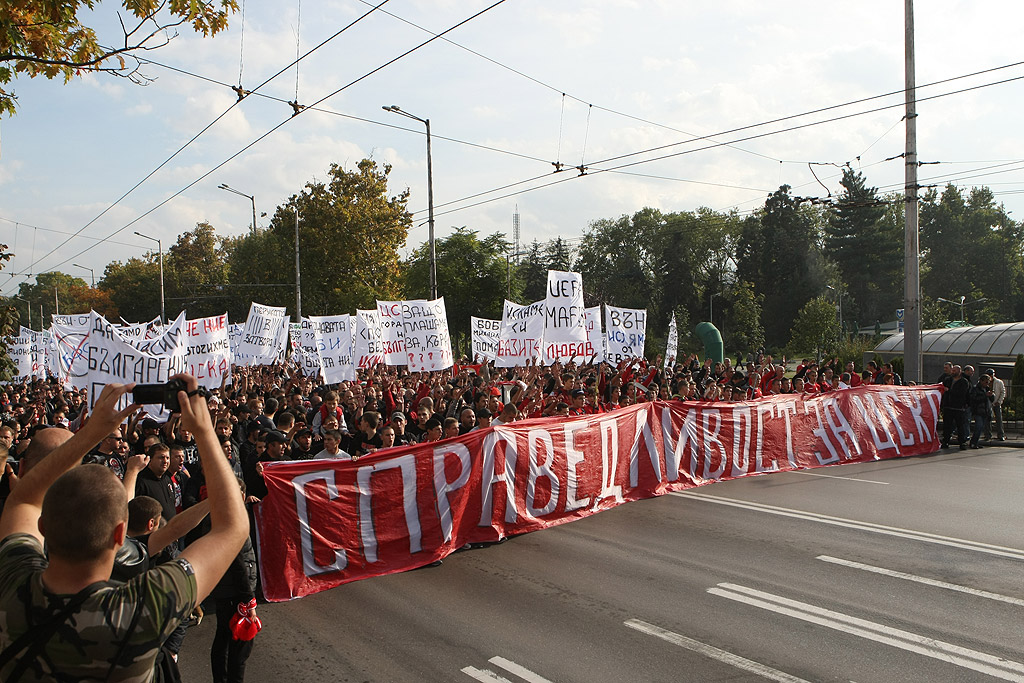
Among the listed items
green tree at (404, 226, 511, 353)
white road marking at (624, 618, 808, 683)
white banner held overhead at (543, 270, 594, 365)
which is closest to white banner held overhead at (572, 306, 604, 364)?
white banner held overhead at (543, 270, 594, 365)

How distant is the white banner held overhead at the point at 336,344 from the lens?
1889cm

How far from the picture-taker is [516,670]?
5297 millimetres

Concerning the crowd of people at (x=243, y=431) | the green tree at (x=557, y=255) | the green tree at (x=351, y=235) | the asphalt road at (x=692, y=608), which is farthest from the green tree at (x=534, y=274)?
the asphalt road at (x=692, y=608)

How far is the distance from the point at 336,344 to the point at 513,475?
11.3 meters

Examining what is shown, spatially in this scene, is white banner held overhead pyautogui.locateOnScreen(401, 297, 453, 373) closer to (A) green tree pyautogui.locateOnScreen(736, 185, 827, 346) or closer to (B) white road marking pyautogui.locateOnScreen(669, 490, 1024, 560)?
(B) white road marking pyautogui.locateOnScreen(669, 490, 1024, 560)

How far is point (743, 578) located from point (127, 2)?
7.69m

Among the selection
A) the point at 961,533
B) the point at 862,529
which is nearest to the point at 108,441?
the point at 862,529

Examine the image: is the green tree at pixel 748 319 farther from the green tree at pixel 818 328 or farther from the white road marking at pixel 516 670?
the white road marking at pixel 516 670

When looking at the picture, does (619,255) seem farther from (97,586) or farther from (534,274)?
(97,586)

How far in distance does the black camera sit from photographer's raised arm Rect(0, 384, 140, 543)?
0.07 m

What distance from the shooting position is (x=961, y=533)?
29.0 ft

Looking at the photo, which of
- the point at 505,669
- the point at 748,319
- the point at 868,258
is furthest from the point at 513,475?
the point at 868,258

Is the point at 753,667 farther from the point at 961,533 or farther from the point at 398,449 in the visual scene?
the point at 961,533

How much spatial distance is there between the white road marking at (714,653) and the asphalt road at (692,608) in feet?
0.05
